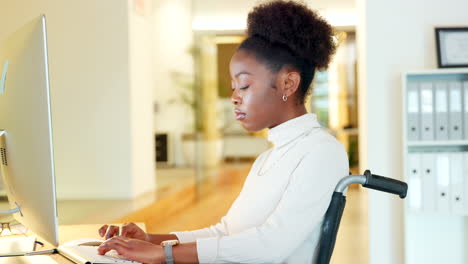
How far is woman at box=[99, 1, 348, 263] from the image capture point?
→ 147 centimetres

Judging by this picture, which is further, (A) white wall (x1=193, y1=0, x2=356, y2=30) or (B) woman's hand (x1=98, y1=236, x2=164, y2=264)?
(A) white wall (x1=193, y1=0, x2=356, y2=30)

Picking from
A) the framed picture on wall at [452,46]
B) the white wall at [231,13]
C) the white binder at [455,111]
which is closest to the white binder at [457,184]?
the white binder at [455,111]

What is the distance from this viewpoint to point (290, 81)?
161 cm

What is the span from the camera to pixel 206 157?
348 inches

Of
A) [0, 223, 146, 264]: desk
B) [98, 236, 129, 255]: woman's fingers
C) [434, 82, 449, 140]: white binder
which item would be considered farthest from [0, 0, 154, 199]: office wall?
[98, 236, 129, 255]: woman's fingers

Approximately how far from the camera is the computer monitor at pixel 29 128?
4.81 feet

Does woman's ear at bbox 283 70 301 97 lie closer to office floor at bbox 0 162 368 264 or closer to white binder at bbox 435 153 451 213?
white binder at bbox 435 153 451 213

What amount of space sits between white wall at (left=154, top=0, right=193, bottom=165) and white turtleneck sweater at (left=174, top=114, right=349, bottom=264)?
6.92 meters

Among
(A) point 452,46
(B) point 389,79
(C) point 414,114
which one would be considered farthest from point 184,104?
(C) point 414,114

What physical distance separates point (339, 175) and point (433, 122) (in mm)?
2448

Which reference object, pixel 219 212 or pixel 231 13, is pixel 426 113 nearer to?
pixel 219 212

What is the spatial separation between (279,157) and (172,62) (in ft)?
23.9

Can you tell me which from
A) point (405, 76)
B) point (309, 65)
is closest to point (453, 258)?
point (405, 76)

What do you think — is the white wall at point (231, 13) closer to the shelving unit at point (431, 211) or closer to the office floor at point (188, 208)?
the office floor at point (188, 208)
